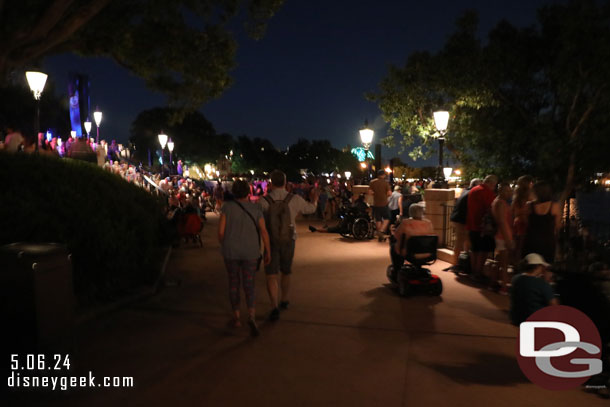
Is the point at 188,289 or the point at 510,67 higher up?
the point at 510,67

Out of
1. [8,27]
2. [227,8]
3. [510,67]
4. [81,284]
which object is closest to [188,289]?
[81,284]

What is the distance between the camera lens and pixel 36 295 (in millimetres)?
4398

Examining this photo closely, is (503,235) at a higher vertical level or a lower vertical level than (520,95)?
lower

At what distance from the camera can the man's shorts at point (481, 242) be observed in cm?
809

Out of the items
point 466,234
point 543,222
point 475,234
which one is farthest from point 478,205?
point 543,222

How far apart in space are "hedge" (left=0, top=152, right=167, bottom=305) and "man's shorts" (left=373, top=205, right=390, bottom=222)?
6.63 meters

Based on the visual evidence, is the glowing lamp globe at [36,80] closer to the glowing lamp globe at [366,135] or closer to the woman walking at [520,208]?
the glowing lamp globe at [366,135]

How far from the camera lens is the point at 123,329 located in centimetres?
576

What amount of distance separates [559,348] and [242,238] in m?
3.31

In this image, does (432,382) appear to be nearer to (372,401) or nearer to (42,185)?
(372,401)

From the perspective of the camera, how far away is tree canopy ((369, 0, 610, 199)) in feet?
55.9

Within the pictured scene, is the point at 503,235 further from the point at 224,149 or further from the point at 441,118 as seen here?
the point at 224,149

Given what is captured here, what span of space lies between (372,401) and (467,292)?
4195 millimetres

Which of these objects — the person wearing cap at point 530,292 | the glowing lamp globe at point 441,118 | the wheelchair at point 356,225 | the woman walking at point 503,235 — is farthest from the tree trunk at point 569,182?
the person wearing cap at point 530,292
